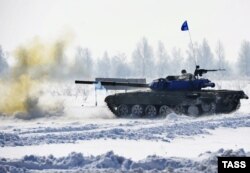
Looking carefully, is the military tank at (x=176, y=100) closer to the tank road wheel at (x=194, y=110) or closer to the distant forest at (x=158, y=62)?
the tank road wheel at (x=194, y=110)

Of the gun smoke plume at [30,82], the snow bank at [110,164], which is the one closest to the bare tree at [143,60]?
the gun smoke plume at [30,82]

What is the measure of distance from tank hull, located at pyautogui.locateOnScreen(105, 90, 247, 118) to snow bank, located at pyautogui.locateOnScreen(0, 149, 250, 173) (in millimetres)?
13090

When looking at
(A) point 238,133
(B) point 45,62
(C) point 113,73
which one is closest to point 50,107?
(B) point 45,62

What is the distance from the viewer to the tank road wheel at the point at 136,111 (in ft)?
84.6

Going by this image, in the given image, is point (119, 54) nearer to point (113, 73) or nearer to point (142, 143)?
point (113, 73)

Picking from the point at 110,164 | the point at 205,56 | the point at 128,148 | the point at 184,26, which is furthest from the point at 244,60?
the point at 110,164

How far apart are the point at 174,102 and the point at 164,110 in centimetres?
73

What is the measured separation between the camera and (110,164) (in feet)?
33.8

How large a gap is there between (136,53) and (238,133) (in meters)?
77.2

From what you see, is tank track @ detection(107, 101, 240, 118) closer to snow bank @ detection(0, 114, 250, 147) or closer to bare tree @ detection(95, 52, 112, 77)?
snow bank @ detection(0, 114, 250, 147)

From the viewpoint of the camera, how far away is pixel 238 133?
1631 cm

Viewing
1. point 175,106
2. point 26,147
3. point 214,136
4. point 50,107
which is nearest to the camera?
point 26,147

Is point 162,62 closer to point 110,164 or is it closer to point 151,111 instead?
point 151,111

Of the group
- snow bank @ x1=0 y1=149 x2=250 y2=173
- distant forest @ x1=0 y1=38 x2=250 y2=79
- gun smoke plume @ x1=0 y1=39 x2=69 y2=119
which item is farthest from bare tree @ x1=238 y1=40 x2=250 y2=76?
snow bank @ x1=0 y1=149 x2=250 y2=173
